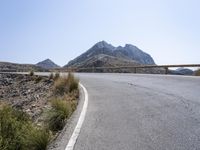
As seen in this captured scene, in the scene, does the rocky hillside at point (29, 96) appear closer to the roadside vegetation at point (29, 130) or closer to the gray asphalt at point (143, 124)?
Answer: the roadside vegetation at point (29, 130)

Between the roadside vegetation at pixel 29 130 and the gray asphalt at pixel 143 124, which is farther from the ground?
the gray asphalt at pixel 143 124

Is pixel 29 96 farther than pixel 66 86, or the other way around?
pixel 29 96

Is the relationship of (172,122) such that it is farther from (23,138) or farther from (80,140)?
(23,138)

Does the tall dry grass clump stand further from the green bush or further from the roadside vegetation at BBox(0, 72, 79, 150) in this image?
the green bush

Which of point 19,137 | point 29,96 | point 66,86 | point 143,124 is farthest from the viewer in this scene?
point 29,96

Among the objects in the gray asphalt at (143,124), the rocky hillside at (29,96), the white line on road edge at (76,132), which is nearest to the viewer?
the gray asphalt at (143,124)

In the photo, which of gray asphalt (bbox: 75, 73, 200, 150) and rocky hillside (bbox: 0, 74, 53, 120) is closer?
gray asphalt (bbox: 75, 73, 200, 150)

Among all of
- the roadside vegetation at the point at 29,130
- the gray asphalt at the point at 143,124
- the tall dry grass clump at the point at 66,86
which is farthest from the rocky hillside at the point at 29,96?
the gray asphalt at the point at 143,124

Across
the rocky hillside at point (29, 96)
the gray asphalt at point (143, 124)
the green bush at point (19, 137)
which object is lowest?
the rocky hillside at point (29, 96)

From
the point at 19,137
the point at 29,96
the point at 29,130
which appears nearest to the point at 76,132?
the point at 29,130

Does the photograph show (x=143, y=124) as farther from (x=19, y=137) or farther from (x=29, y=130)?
(x=19, y=137)

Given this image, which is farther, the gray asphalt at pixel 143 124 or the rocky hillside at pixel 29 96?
the rocky hillside at pixel 29 96

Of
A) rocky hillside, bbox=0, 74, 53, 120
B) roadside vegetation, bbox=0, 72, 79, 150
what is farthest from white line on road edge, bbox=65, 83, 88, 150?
rocky hillside, bbox=0, 74, 53, 120

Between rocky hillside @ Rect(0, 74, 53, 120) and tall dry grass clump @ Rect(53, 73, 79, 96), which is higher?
tall dry grass clump @ Rect(53, 73, 79, 96)
